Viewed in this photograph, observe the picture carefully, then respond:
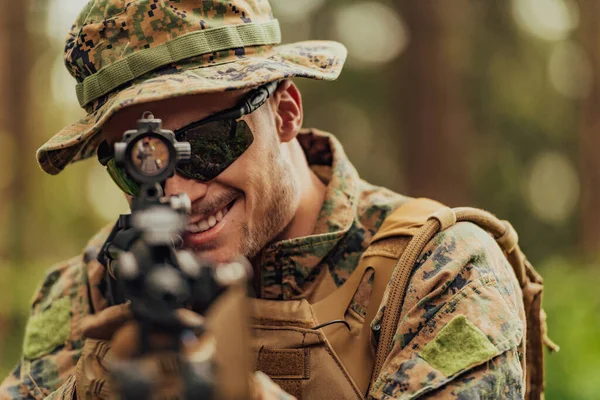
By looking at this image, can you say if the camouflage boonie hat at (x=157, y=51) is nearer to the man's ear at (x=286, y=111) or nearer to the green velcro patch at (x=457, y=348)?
the man's ear at (x=286, y=111)

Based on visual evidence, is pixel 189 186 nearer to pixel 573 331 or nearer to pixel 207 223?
pixel 207 223

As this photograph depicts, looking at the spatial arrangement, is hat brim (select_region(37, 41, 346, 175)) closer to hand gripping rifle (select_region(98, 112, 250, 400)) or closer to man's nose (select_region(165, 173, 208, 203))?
man's nose (select_region(165, 173, 208, 203))

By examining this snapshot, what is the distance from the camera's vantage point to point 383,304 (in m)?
2.92

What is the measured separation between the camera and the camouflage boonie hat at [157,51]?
9.61 feet

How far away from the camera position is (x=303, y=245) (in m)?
3.27

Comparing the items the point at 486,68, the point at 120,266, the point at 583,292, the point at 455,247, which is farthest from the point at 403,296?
the point at 486,68

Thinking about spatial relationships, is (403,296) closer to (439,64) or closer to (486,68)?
(439,64)

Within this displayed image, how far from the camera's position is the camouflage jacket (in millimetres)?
2668

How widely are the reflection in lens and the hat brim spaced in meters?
0.72

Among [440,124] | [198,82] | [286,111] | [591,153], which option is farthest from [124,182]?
[591,153]

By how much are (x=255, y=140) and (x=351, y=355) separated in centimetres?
83

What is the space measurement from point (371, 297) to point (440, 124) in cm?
611

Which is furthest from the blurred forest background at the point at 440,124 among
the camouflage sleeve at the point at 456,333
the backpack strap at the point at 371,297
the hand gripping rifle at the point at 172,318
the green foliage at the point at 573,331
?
the hand gripping rifle at the point at 172,318

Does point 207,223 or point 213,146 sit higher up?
point 213,146
